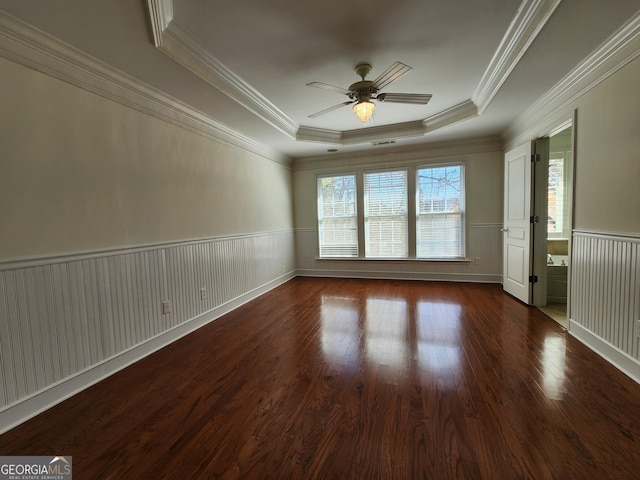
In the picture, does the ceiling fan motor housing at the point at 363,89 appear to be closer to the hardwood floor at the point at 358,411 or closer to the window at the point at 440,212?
the hardwood floor at the point at 358,411

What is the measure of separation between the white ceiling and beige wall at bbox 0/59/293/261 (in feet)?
1.26

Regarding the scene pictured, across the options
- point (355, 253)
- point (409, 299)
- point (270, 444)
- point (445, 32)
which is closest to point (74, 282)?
point (270, 444)

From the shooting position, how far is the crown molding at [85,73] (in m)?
1.68

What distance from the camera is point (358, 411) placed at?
5.62ft

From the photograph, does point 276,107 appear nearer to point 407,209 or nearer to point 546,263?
point 407,209

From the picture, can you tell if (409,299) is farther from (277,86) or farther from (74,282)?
(74,282)

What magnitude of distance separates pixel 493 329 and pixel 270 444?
249 centimetres

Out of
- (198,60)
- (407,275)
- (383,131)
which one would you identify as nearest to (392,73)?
(198,60)

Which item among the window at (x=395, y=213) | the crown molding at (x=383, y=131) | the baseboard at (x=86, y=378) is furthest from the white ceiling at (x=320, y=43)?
the baseboard at (x=86, y=378)

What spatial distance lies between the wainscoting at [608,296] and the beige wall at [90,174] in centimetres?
389

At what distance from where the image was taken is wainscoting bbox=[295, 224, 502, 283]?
4.79 metres

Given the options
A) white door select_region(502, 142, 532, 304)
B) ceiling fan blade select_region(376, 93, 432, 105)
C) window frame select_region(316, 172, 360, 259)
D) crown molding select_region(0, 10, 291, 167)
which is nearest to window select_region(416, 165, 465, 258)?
white door select_region(502, 142, 532, 304)

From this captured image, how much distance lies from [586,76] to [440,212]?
2735mm

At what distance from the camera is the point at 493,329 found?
2879 mm
